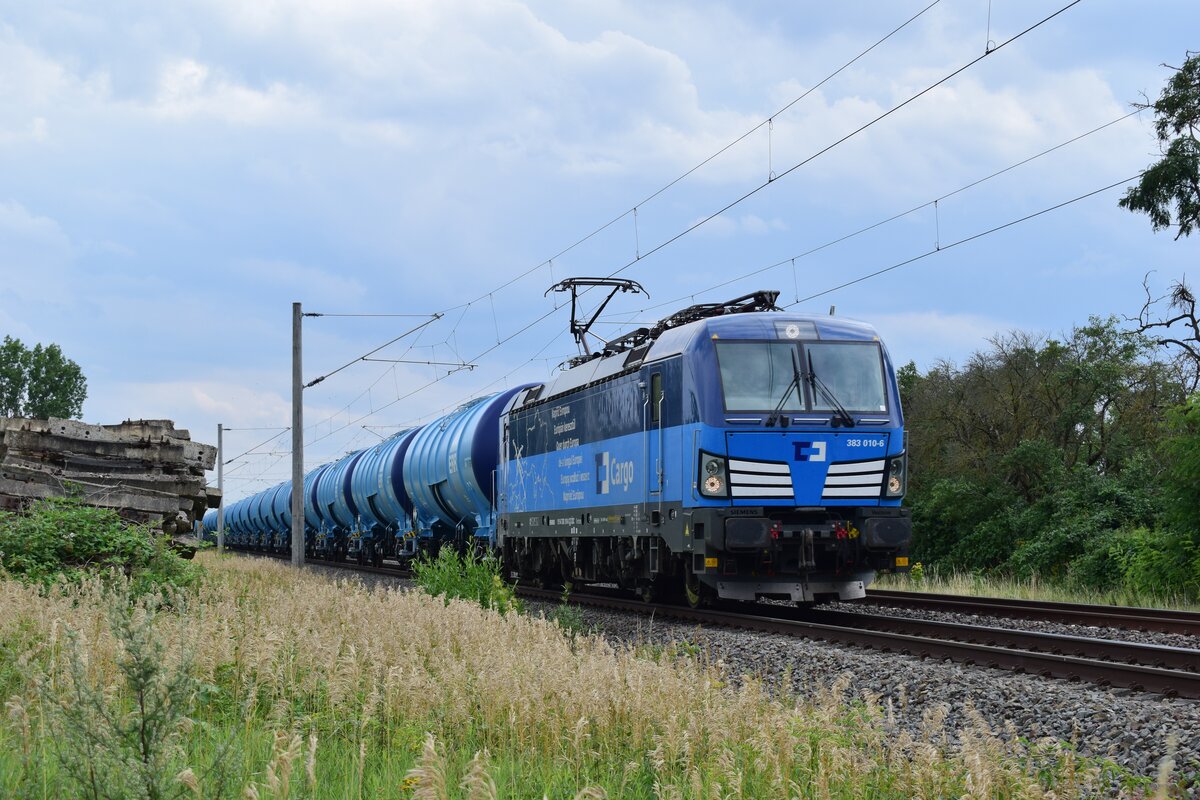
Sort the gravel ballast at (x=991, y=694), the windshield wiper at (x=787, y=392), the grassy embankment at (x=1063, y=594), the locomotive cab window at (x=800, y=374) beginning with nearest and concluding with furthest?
the gravel ballast at (x=991, y=694)
the windshield wiper at (x=787, y=392)
the locomotive cab window at (x=800, y=374)
the grassy embankment at (x=1063, y=594)

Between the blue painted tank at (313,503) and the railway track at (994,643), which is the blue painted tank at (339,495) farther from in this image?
the railway track at (994,643)

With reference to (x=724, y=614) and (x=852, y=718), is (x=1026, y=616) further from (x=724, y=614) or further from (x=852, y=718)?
(x=852, y=718)

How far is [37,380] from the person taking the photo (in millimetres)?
82250

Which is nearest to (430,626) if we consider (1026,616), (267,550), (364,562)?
(1026,616)

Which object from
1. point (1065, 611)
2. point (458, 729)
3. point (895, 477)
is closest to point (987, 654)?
point (895, 477)

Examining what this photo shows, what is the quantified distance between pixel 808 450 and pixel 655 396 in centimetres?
232

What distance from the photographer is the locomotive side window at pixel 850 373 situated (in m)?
14.9

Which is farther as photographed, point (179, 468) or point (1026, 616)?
point (179, 468)

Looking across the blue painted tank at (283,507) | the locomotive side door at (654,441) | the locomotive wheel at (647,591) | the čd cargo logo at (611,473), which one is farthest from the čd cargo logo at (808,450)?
the blue painted tank at (283,507)

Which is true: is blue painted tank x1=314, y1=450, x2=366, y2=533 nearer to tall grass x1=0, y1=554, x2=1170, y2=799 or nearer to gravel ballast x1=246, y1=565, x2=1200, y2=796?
gravel ballast x1=246, y1=565, x2=1200, y2=796

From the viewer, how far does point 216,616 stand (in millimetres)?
9156

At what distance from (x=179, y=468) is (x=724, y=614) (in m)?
8.73

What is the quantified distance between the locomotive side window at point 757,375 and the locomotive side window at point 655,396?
1.31 metres

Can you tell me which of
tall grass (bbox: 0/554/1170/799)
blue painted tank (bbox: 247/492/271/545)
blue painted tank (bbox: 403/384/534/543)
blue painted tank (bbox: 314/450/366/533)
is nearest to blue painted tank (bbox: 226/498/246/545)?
blue painted tank (bbox: 247/492/271/545)
